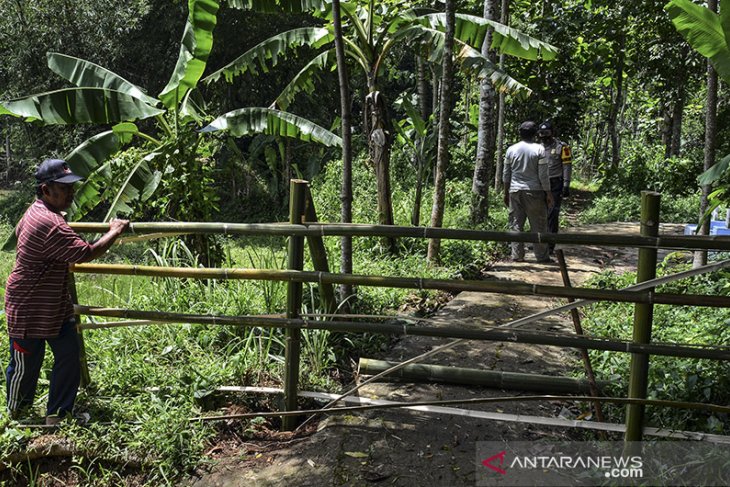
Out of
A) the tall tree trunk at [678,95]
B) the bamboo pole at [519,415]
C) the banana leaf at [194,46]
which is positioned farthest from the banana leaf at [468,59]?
the tall tree trunk at [678,95]

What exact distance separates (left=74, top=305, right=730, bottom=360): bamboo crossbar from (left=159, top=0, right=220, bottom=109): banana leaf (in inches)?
115

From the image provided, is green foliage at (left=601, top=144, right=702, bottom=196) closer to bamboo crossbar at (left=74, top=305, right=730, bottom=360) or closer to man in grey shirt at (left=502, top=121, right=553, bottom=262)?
man in grey shirt at (left=502, top=121, right=553, bottom=262)

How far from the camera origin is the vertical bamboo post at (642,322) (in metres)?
3.15

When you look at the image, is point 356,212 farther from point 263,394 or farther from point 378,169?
point 263,394

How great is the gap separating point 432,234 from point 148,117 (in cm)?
Answer: 375

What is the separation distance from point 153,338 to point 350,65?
5.77 metres

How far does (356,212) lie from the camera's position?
33.4 ft

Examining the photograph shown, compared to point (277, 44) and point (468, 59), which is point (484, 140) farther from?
point (277, 44)

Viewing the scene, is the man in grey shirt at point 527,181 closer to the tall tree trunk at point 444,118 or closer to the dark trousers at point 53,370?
the tall tree trunk at point 444,118

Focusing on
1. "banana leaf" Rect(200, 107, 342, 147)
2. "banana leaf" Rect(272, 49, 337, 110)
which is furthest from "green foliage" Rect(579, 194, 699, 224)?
"banana leaf" Rect(200, 107, 342, 147)

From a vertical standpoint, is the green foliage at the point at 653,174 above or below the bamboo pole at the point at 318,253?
above

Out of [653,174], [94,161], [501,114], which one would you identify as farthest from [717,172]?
[653,174]

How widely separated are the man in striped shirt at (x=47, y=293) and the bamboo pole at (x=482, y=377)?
1.90m

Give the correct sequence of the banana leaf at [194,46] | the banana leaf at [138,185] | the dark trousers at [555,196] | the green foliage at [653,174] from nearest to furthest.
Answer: the banana leaf at [194,46]
the banana leaf at [138,185]
the dark trousers at [555,196]
the green foliage at [653,174]
